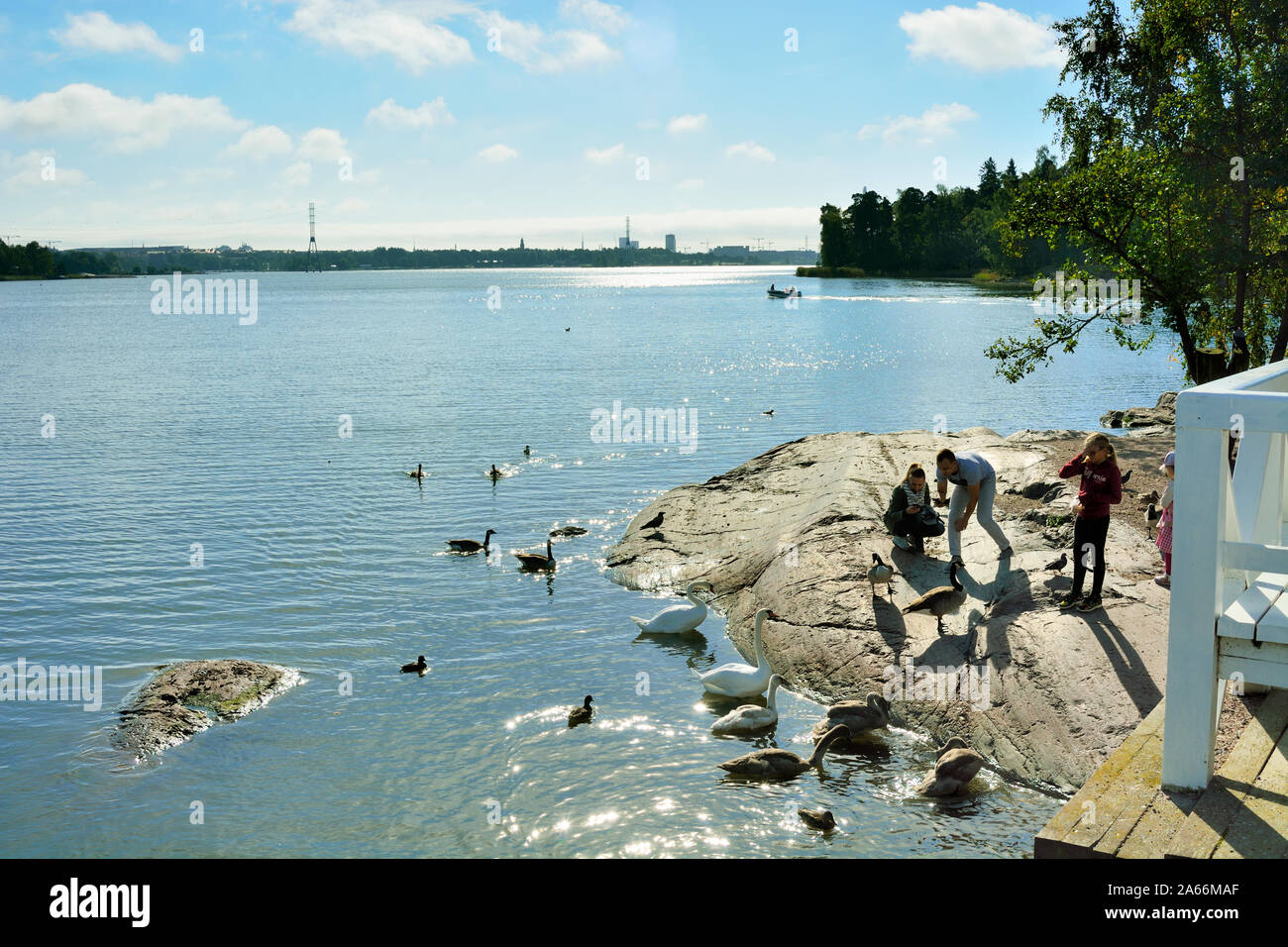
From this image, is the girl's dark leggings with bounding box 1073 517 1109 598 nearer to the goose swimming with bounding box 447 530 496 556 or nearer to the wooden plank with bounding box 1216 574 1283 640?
the wooden plank with bounding box 1216 574 1283 640

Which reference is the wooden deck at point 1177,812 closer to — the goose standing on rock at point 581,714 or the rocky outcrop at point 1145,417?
the goose standing on rock at point 581,714

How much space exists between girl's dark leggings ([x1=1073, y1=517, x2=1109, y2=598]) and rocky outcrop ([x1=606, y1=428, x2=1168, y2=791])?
41 cm

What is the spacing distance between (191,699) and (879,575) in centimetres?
1031

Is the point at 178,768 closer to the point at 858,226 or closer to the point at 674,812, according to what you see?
the point at 674,812

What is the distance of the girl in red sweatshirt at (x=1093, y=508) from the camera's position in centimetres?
1233

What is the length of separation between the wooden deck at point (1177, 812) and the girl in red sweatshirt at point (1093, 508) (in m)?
5.07

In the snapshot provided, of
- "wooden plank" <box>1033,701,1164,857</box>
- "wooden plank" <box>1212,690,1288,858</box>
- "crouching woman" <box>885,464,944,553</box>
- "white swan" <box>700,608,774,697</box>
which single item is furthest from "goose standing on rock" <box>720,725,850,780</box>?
"wooden plank" <box>1212,690,1288,858</box>

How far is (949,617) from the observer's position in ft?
47.0

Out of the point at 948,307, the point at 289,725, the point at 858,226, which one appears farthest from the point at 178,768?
the point at 858,226

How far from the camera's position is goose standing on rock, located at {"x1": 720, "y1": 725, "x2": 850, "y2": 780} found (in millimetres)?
11984

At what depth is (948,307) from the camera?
115000 mm

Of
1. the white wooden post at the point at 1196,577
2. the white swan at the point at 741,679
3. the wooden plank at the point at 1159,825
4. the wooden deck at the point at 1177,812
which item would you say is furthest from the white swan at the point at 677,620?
the white wooden post at the point at 1196,577

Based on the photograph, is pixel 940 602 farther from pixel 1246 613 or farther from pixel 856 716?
pixel 1246 613
